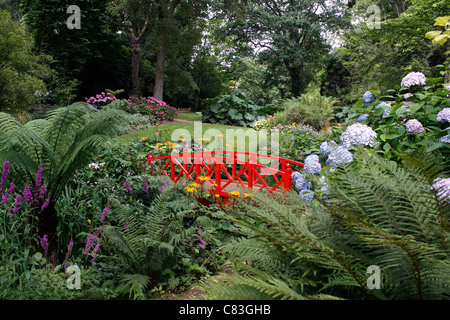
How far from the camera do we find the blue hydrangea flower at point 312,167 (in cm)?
194

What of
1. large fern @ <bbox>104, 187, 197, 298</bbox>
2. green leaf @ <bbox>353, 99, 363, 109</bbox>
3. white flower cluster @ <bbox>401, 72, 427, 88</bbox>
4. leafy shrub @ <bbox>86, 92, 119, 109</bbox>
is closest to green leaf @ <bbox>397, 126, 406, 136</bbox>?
green leaf @ <bbox>353, 99, 363, 109</bbox>

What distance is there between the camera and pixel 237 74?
24.0m

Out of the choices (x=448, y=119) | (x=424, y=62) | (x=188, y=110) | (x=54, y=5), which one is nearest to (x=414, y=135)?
(x=448, y=119)

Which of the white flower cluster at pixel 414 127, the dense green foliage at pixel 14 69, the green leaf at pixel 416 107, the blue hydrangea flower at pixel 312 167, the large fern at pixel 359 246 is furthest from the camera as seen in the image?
the dense green foliage at pixel 14 69

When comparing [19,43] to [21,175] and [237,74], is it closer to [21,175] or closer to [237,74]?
[21,175]

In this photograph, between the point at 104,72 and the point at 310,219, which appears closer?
the point at 310,219

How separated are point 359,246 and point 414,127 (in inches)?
46.6

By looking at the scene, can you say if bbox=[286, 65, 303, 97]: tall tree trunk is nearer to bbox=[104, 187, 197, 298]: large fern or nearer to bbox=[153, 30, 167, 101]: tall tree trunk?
bbox=[153, 30, 167, 101]: tall tree trunk

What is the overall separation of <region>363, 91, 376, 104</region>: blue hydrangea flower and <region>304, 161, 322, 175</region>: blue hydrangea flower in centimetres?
63

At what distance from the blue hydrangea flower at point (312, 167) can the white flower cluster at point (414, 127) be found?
54 centimetres

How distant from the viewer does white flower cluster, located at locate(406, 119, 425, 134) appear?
5.57 feet

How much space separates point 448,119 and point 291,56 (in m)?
16.7

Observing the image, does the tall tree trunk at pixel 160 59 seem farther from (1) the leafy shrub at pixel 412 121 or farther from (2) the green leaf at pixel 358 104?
(1) the leafy shrub at pixel 412 121

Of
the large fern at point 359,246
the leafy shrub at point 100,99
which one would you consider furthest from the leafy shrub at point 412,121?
the leafy shrub at point 100,99
